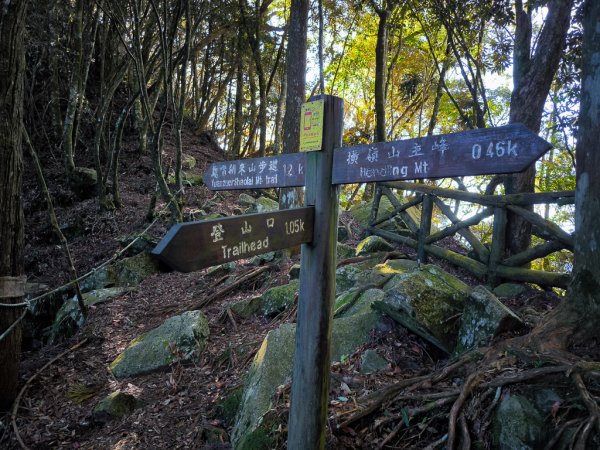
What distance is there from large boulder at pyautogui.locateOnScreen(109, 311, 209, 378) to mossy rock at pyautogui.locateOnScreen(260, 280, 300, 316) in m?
0.81

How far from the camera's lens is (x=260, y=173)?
8.81 feet

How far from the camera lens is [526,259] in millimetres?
4938

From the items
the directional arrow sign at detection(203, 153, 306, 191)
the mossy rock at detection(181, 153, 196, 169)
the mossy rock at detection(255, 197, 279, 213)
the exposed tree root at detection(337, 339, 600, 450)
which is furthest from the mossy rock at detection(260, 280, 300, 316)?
the mossy rock at detection(181, 153, 196, 169)

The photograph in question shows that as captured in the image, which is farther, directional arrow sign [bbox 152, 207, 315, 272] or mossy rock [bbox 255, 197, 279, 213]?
mossy rock [bbox 255, 197, 279, 213]

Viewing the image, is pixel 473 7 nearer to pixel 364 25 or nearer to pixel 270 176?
pixel 270 176

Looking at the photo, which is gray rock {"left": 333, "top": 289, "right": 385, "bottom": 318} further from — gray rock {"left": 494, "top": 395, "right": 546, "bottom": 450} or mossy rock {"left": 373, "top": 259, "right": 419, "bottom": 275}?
gray rock {"left": 494, "top": 395, "right": 546, "bottom": 450}

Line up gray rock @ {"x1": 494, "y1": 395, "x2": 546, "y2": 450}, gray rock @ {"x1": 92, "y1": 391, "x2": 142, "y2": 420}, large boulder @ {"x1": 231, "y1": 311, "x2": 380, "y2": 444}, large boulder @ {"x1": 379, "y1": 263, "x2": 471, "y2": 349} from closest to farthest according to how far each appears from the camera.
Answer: gray rock @ {"x1": 494, "y1": 395, "x2": 546, "y2": 450}
large boulder @ {"x1": 231, "y1": 311, "x2": 380, "y2": 444}
large boulder @ {"x1": 379, "y1": 263, "x2": 471, "y2": 349}
gray rock @ {"x1": 92, "y1": 391, "x2": 142, "y2": 420}

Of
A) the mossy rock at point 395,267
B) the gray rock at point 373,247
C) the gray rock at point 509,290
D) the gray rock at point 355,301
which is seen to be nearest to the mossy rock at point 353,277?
the mossy rock at point 395,267

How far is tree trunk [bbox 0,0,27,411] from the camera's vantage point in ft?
13.9

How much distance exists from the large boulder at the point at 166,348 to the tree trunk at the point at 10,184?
1.08 meters

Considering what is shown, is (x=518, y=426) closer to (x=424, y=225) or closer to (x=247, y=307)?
(x=247, y=307)

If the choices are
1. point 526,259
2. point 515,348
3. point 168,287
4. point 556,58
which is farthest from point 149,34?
point 515,348

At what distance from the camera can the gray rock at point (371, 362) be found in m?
3.41

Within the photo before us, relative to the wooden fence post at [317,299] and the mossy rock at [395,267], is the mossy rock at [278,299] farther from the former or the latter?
the wooden fence post at [317,299]
